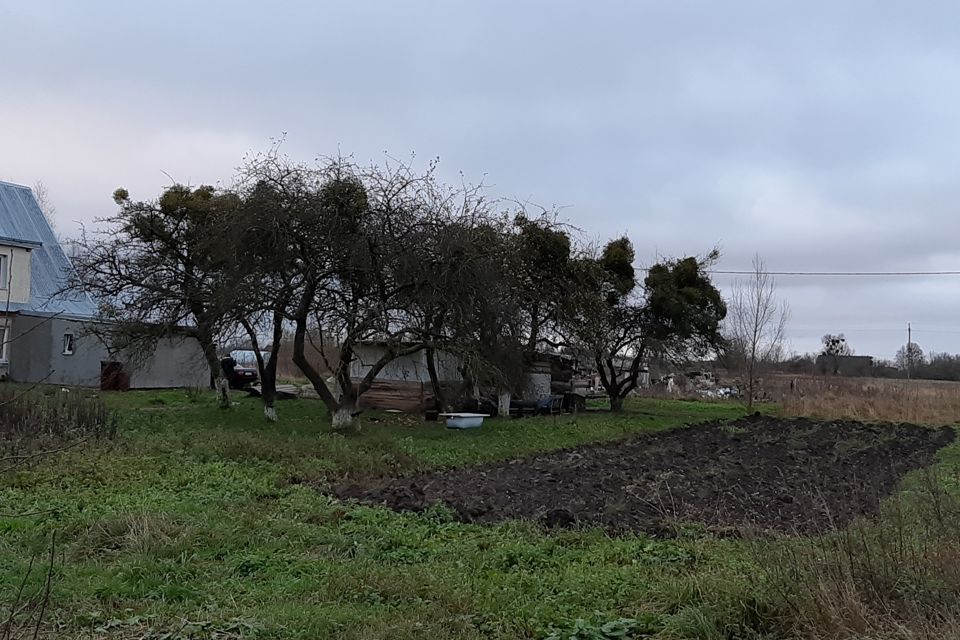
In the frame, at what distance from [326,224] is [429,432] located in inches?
211

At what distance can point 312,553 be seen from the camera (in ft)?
24.1

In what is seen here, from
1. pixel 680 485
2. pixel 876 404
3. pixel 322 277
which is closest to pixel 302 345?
pixel 322 277

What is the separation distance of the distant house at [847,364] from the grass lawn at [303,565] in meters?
63.4

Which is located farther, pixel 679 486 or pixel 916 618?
pixel 679 486

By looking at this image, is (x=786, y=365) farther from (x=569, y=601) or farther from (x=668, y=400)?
(x=569, y=601)

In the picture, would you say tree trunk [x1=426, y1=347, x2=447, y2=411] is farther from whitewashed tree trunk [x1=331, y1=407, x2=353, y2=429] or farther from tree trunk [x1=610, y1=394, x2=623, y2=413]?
tree trunk [x1=610, y1=394, x2=623, y2=413]

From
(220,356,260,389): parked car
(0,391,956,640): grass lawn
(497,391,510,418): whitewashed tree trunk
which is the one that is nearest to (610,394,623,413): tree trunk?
(497,391,510,418): whitewashed tree trunk

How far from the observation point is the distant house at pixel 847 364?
67.8m

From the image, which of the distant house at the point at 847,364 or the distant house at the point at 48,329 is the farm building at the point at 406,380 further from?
the distant house at the point at 847,364

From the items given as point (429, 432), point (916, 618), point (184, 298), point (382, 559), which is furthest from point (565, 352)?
point (916, 618)

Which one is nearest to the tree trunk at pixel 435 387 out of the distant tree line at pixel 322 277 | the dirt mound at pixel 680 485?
the distant tree line at pixel 322 277

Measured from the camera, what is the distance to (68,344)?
30781 mm

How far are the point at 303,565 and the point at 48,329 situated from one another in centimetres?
2728

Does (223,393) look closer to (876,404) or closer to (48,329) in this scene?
(48,329)
